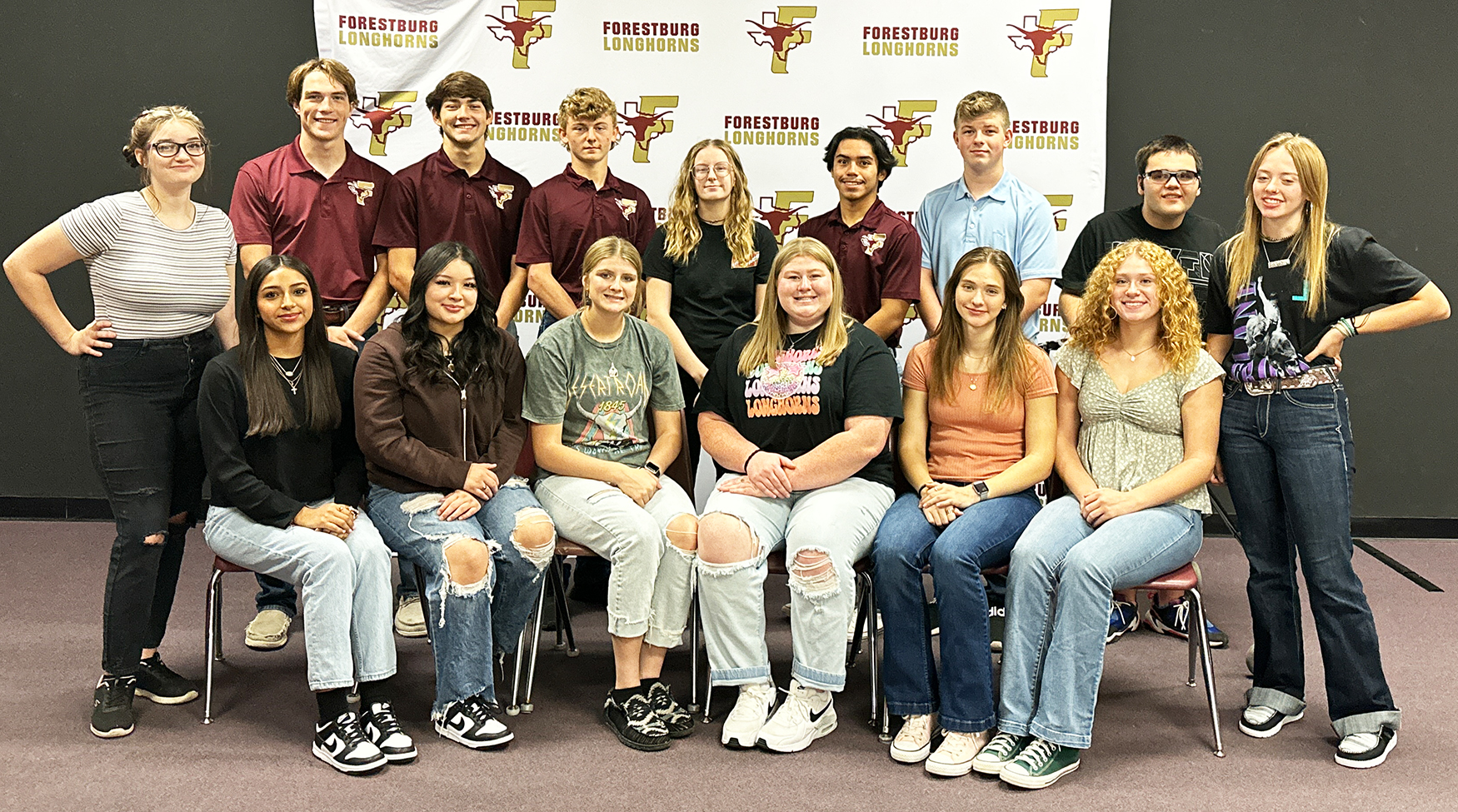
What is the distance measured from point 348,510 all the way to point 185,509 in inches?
21.2

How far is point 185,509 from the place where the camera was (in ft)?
9.92

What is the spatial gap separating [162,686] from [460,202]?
1.64 m

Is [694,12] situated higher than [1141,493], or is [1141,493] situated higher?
[694,12]

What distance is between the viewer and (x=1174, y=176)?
323cm

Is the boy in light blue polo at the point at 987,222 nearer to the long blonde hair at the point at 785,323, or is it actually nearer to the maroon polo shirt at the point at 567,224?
the long blonde hair at the point at 785,323

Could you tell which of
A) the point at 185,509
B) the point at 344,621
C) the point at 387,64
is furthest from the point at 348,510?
the point at 387,64

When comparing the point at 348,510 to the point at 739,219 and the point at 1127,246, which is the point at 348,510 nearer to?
the point at 739,219

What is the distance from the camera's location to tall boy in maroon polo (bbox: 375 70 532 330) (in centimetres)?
358

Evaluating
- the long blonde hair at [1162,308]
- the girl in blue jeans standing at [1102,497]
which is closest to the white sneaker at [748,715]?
the girl in blue jeans standing at [1102,497]

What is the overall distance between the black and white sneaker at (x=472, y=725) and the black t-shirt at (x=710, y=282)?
4.12 feet

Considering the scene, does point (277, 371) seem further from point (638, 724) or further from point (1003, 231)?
point (1003, 231)

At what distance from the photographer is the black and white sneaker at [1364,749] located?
265cm

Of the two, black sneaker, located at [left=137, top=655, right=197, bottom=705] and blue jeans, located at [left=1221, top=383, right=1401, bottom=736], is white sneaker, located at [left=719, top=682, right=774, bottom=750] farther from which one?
black sneaker, located at [left=137, top=655, right=197, bottom=705]

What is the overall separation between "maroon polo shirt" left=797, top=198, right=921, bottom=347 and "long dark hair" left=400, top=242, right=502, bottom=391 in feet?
3.62
